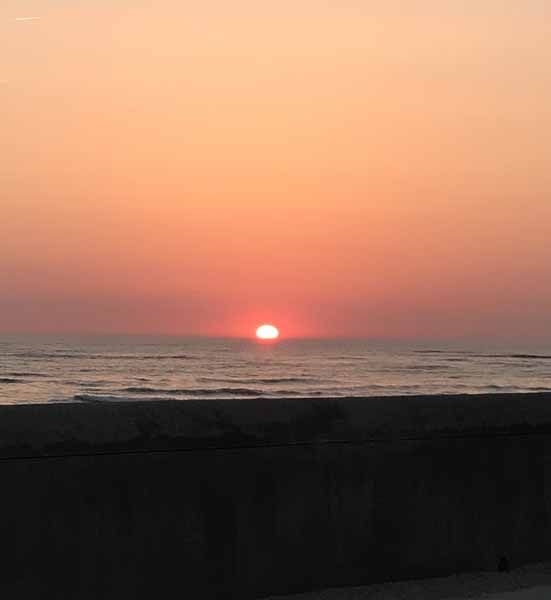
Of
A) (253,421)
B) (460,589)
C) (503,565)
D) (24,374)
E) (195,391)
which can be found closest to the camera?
(253,421)

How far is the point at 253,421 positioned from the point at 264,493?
0.31m

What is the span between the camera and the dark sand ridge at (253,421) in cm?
357

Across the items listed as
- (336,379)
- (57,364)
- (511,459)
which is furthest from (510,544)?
(57,364)

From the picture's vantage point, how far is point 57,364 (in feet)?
211

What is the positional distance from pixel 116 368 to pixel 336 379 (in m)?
15.0

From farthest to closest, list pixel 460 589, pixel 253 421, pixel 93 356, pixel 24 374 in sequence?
1. pixel 93 356
2. pixel 24 374
3. pixel 460 589
4. pixel 253 421

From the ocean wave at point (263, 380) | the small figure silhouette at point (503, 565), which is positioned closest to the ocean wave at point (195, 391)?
the ocean wave at point (263, 380)

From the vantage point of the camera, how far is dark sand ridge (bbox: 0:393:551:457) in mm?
3570

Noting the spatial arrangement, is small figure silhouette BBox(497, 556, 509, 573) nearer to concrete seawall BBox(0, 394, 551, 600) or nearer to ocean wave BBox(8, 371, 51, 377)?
concrete seawall BBox(0, 394, 551, 600)

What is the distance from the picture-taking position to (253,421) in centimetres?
390

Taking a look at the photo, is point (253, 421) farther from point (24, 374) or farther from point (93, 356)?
point (93, 356)

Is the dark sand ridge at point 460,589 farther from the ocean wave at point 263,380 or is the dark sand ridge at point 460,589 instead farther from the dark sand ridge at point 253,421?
the ocean wave at point 263,380

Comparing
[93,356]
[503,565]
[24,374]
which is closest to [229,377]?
[24,374]

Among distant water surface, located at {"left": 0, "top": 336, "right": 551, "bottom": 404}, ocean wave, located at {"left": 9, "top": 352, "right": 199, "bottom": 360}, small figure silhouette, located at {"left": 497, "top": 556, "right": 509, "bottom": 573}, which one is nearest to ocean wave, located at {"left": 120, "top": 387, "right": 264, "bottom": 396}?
distant water surface, located at {"left": 0, "top": 336, "right": 551, "bottom": 404}
